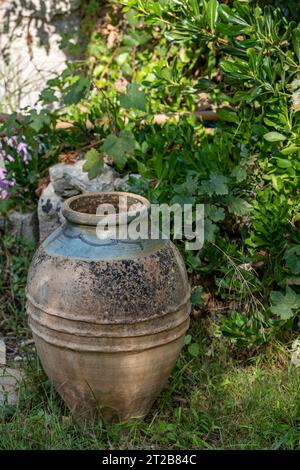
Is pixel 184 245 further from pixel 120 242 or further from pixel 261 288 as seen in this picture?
pixel 120 242

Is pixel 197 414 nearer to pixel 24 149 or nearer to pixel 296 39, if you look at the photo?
pixel 296 39

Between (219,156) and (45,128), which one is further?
(45,128)

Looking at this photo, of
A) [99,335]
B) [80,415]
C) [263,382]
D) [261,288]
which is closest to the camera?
[99,335]

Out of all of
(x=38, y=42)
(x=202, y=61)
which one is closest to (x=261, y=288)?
(x=202, y=61)

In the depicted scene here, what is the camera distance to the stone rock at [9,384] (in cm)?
318

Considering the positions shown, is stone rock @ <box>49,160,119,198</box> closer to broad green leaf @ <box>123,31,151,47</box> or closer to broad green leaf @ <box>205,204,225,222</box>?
broad green leaf @ <box>205,204,225,222</box>

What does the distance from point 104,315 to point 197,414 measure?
71 cm

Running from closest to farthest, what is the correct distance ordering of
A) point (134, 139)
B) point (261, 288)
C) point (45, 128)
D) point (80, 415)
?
point (80, 415)
point (261, 288)
point (134, 139)
point (45, 128)

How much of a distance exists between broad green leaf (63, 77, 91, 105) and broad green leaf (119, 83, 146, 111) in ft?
0.87

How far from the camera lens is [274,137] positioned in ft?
10.9

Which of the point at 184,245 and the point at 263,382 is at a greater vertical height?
the point at 184,245

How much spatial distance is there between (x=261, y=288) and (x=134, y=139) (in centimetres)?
106

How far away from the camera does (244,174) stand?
344 cm

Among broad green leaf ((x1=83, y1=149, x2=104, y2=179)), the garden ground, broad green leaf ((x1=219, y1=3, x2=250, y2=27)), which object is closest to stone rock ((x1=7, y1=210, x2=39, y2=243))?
broad green leaf ((x1=83, y1=149, x2=104, y2=179))
